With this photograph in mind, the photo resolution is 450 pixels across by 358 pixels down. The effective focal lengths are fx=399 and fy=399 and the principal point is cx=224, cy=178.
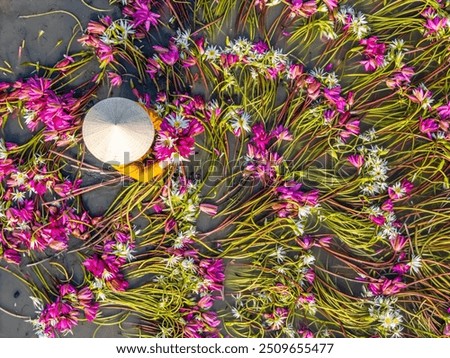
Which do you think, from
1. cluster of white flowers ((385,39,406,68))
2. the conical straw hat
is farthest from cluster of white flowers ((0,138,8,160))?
cluster of white flowers ((385,39,406,68))

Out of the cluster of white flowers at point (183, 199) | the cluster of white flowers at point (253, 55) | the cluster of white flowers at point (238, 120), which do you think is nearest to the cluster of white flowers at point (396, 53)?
the cluster of white flowers at point (253, 55)

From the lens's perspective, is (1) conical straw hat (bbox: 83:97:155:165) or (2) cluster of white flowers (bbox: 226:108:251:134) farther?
(2) cluster of white flowers (bbox: 226:108:251:134)

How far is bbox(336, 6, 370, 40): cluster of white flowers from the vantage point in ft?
4.01

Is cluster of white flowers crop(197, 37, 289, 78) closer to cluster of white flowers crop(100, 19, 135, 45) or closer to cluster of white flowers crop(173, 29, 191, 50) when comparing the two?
cluster of white flowers crop(173, 29, 191, 50)

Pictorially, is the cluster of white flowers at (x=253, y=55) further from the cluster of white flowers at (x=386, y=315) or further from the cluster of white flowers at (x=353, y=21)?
the cluster of white flowers at (x=386, y=315)

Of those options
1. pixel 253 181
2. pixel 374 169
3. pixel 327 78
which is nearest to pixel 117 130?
pixel 253 181

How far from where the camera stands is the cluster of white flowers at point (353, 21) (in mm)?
1222

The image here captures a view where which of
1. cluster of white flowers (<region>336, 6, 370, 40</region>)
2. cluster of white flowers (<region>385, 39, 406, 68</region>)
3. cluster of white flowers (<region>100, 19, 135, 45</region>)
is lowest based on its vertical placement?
cluster of white flowers (<region>100, 19, 135, 45</region>)

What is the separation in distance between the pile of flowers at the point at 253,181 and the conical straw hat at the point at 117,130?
0.58ft

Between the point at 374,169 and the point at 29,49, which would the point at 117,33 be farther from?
the point at 374,169

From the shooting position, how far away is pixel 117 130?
3.32 feet

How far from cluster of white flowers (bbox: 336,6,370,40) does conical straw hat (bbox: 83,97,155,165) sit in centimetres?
68

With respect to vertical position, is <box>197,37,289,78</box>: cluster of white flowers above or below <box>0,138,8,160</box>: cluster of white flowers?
above
